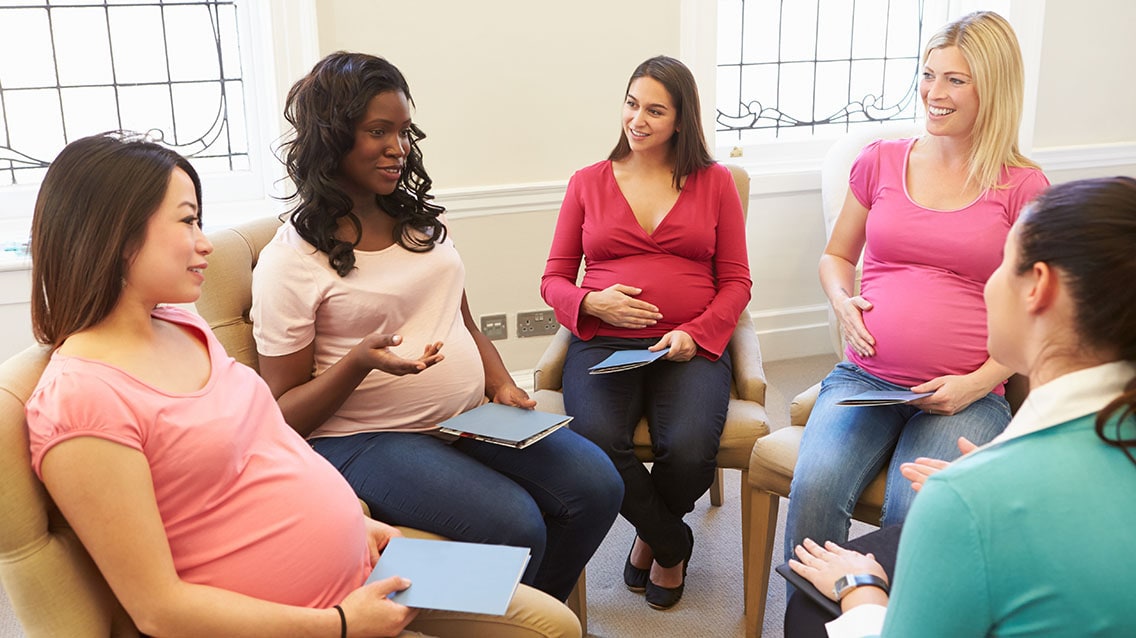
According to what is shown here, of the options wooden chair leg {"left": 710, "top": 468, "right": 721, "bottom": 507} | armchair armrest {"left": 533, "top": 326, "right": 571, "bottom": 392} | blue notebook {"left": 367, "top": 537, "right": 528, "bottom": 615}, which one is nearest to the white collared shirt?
blue notebook {"left": 367, "top": 537, "right": 528, "bottom": 615}

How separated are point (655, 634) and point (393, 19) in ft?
6.59

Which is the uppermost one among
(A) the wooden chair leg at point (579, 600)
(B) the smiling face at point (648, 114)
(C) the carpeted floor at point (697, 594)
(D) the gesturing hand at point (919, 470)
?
(B) the smiling face at point (648, 114)

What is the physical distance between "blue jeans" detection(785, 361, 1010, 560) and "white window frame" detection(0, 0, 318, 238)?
170 cm

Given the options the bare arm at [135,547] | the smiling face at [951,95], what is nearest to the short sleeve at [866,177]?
the smiling face at [951,95]

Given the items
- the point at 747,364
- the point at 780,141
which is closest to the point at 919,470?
the point at 747,364

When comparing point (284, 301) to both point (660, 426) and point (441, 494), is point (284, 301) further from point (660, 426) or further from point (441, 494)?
point (660, 426)

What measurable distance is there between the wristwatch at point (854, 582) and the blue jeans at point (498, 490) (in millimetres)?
561

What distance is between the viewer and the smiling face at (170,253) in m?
1.32

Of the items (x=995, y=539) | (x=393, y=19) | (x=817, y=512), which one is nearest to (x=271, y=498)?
(x=995, y=539)

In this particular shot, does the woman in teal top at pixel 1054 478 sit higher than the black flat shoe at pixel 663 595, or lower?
higher

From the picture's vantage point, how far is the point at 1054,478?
96 centimetres

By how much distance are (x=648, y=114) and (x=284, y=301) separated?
43.6 inches

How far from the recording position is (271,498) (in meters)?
1.39

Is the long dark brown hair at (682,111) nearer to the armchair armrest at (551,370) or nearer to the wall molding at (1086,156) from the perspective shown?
the armchair armrest at (551,370)
